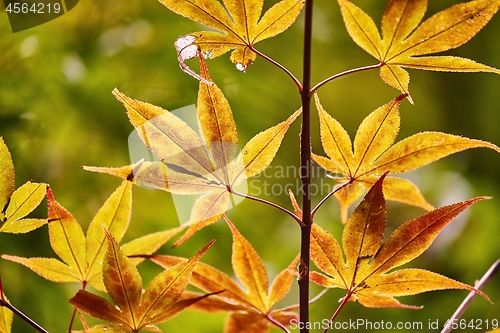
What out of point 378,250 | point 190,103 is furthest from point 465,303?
point 190,103

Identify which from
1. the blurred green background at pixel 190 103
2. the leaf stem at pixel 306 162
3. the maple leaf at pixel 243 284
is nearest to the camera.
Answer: the leaf stem at pixel 306 162

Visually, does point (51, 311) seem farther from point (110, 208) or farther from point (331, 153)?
point (331, 153)

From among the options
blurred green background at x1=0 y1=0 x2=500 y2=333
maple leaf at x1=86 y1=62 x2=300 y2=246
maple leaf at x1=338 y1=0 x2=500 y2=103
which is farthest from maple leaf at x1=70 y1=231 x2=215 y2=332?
blurred green background at x1=0 y1=0 x2=500 y2=333

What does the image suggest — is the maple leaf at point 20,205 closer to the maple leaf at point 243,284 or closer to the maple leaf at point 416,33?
the maple leaf at point 243,284

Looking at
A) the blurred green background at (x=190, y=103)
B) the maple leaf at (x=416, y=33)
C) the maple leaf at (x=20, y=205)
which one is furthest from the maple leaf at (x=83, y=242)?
the blurred green background at (x=190, y=103)

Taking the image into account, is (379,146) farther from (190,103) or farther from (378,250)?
(190,103)

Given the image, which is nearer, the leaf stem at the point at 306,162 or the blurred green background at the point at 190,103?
the leaf stem at the point at 306,162

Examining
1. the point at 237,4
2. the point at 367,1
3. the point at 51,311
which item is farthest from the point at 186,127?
the point at 367,1
